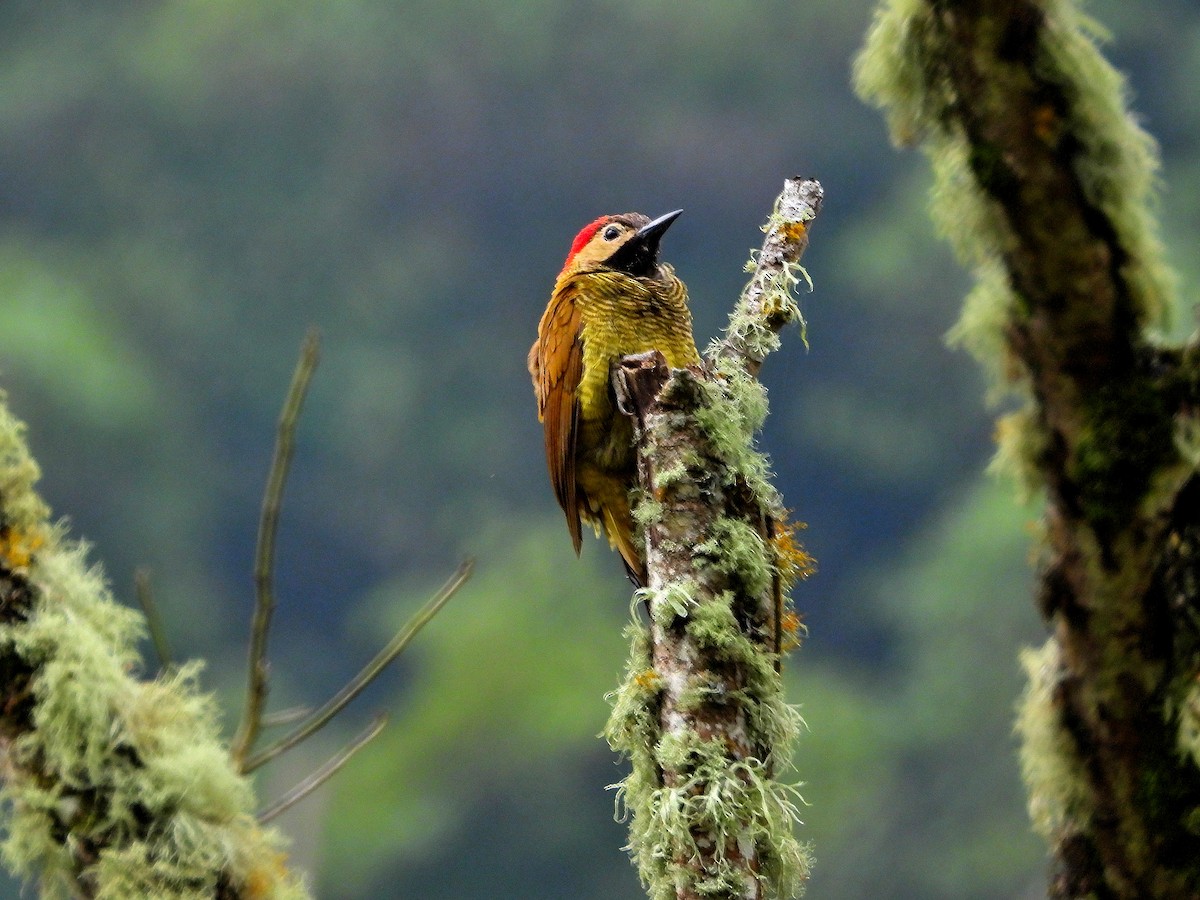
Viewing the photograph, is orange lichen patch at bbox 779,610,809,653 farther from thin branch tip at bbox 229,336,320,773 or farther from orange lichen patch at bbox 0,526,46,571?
orange lichen patch at bbox 0,526,46,571

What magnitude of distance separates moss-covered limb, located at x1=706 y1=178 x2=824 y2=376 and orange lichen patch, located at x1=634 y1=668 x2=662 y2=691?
709mm

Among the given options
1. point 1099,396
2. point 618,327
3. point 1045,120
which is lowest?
point 1099,396

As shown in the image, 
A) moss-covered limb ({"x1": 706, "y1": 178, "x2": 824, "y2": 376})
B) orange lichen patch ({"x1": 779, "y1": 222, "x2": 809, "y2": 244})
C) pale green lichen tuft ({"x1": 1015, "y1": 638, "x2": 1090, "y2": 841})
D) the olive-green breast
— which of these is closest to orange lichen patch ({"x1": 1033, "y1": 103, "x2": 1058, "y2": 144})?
pale green lichen tuft ({"x1": 1015, "y1": 638, "x2": 1090, "y2": 841})

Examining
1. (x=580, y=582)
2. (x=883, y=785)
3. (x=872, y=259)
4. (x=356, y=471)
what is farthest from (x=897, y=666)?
(x=356, y=471)

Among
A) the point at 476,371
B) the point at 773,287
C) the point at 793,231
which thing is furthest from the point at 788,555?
the point at 476,371

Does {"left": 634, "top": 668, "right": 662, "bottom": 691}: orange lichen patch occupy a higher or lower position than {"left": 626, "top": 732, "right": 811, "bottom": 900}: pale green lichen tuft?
higher

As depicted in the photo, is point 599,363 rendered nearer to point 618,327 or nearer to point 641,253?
point 618,327

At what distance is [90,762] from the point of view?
86.9 inches

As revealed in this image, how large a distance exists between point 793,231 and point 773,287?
0.41 feet

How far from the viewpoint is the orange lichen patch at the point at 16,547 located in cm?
229

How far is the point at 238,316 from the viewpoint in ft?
73.4

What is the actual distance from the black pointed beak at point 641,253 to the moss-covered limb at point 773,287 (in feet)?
3.05

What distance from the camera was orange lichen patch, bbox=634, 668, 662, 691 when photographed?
7.09ft

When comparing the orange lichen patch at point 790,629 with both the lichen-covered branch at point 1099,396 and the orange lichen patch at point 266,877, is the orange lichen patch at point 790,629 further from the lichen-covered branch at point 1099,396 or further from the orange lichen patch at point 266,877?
the lichen-covered branch at point 1099,396
